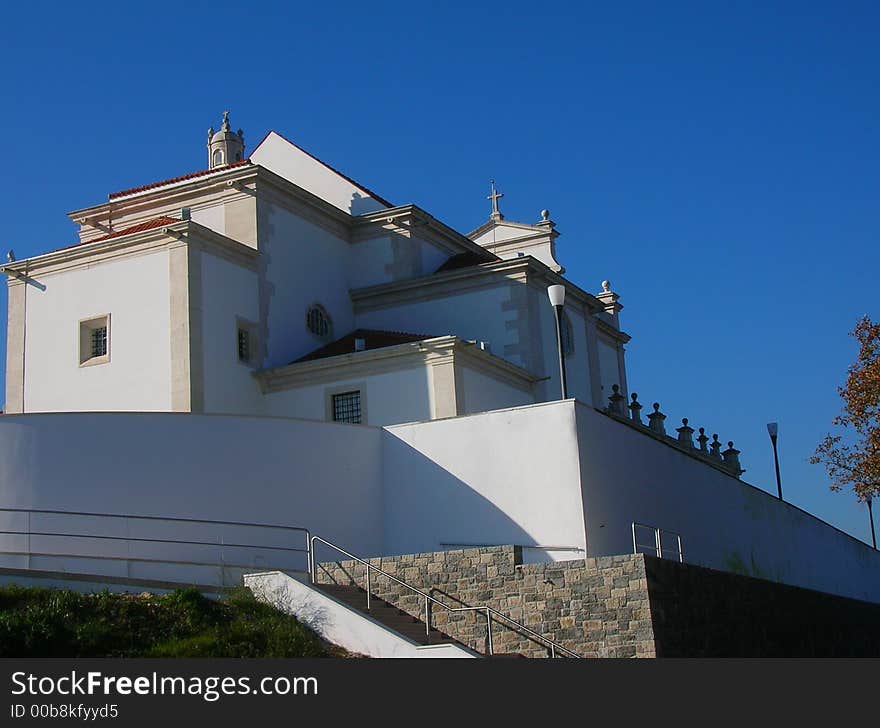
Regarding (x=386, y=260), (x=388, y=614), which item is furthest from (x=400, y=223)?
(x=388, y=614)

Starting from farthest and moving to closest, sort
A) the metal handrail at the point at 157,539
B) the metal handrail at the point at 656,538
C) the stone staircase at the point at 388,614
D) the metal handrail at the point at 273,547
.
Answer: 1. the metal handrail at the point at 656,538
2. the metal handrail at the point at 157,539
3. the metal handrail at the point at 273,547
4. the stone staircase at the point at 388,614

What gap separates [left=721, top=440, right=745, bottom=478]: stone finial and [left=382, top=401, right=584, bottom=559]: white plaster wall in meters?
31.4

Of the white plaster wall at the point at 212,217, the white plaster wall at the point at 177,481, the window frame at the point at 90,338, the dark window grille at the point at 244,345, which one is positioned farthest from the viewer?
the white plaster wall at the point at 212,217

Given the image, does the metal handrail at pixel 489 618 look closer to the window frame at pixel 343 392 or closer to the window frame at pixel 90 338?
the window frame at pixel 343 392

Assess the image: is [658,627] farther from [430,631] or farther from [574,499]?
[574,499]

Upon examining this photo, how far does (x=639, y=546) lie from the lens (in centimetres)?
3145

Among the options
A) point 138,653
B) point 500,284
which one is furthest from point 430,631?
point 500,284

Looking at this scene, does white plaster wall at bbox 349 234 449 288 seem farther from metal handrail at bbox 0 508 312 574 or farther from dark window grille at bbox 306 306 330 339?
metal handrail at bbox 0 508 312 574

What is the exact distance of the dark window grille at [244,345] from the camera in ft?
136

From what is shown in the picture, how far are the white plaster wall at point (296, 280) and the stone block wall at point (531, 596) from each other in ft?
55.6

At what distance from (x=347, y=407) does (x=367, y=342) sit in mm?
3571

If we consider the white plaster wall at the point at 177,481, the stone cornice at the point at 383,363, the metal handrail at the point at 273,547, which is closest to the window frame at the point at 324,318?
the stone cornice at the point at 383,363

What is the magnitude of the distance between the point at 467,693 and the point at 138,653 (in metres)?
6.20

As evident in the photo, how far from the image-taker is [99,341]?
41562mm
